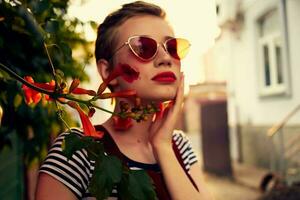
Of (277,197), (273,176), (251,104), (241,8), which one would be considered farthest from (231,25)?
(277,197)

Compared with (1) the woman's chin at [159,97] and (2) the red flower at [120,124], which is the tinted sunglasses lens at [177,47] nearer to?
(1) the woman's chin at [159,97]

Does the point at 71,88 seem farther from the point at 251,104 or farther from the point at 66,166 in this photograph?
the point at 251,104

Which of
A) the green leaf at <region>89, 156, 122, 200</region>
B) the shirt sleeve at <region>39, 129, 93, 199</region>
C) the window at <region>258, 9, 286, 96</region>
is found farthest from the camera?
the window at <region>258, 9, 286, 96</region>

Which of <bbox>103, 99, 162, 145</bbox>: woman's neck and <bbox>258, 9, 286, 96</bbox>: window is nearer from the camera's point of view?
<bbox>103, 99, 162, 145</bbox>: woman's neck

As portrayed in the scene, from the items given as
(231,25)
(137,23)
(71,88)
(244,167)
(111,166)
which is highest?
(231,25)

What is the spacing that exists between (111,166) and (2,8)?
0.59m

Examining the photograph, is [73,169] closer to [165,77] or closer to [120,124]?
[120,124]

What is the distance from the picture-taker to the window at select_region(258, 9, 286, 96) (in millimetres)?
9844

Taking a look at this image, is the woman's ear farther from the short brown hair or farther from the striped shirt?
the striped shirt

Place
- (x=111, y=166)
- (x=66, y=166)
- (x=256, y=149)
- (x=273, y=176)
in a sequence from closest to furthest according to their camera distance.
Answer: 1. (x=111, y=166)
2. (x=66, y=166)
3. (x=273, y=176)
4. (x=256, y=149)

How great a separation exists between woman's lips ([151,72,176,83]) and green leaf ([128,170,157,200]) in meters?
0.34

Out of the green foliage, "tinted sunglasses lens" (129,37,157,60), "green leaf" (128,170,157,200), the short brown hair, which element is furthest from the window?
"green leaf" (128,170,157,200)

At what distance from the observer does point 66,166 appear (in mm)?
1092

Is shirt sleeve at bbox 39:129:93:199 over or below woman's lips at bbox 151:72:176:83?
below
